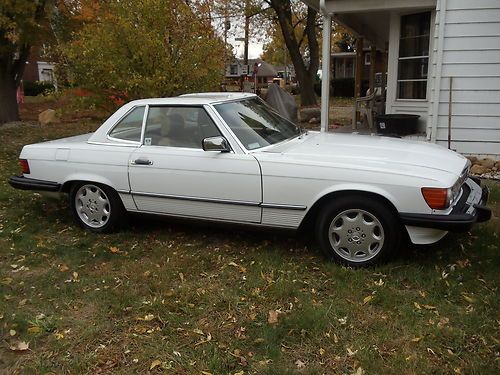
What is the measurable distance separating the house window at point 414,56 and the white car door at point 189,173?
598cm

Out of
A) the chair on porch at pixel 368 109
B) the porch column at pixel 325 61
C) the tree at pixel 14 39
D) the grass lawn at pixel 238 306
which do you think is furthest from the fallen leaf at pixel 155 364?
the chair on porch at pixel 368 109

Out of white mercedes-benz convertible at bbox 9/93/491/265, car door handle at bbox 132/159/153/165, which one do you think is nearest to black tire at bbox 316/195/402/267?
white mercedes-benz convertible at bbox 9/93/491/265

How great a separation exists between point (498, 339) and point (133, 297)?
8.41 ft

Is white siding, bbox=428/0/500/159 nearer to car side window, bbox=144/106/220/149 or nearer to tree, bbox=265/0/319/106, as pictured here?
car side window, bbox=144/106/220/149

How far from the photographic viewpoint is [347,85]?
3588cm

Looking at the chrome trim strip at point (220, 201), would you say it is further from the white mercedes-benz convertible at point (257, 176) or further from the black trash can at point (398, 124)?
the black trash can at point (398, 124)

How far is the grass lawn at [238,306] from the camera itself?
3.02 metres

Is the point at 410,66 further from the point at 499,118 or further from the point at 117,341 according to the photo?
the point at 117,341

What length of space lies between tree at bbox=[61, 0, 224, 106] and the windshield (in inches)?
119

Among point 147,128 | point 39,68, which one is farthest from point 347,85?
point 147,128

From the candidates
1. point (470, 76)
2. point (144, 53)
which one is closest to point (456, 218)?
point (470, 76)

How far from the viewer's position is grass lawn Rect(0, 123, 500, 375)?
302cm

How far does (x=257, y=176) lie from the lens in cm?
430

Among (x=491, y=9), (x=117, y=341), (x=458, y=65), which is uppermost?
(x=491, y=9)
